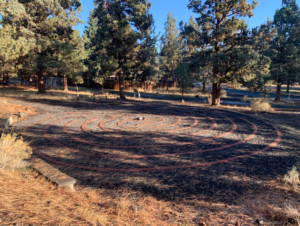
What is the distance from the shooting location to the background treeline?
15.9 metres

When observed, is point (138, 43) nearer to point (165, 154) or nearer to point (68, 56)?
point (68, 56)

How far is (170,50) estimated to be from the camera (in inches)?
1596

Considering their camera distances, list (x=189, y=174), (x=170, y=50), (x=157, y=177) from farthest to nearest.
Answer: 1. (x=170, y=50)
2. (x=189, y=174)
3. (x=157, y=177)

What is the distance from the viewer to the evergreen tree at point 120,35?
1969cm

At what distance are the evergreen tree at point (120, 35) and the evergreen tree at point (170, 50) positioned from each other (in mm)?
18078

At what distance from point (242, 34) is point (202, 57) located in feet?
12.4

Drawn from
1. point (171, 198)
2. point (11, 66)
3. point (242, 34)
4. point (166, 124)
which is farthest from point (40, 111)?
point (242, 34)

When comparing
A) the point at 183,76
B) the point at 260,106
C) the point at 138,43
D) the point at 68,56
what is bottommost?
the point at 260,106

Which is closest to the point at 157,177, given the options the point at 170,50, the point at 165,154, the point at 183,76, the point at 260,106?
the point at 165,154

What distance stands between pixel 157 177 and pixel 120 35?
17.4 m

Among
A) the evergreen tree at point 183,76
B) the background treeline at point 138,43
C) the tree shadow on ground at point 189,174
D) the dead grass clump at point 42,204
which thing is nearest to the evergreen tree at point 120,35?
the background treeline at point 138,43

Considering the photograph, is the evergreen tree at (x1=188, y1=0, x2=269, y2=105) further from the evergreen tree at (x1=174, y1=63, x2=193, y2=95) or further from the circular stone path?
the evergreen tree at (x1=174, y1=63, x2=193, y2=95)

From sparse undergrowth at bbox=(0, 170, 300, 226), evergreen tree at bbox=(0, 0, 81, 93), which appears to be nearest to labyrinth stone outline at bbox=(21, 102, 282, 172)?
sparse undergrowth at bbox=(0, 170, 300, 226)

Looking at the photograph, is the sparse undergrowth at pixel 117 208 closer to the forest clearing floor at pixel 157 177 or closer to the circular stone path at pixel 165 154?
the forest clearing floor at pixel 157 177
